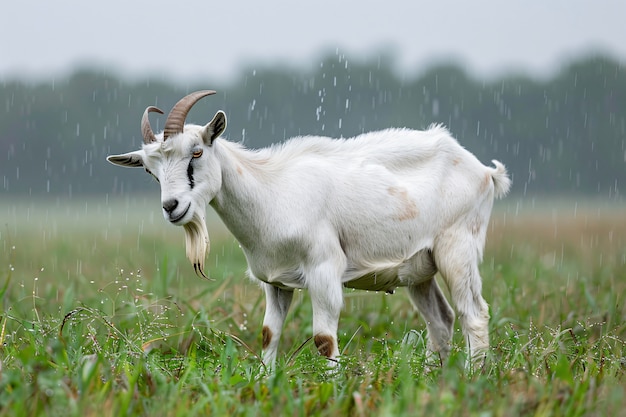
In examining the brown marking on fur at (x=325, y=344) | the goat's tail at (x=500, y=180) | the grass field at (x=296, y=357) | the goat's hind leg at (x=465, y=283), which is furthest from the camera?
the goat's tail at (x=500, y=180)

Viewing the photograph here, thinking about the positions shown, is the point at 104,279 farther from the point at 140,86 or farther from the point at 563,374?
the point at 140,86

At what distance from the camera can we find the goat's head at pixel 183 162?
4.68 m

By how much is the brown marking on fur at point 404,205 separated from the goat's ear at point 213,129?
4.14ft

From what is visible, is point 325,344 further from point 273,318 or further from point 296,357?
point 273,318

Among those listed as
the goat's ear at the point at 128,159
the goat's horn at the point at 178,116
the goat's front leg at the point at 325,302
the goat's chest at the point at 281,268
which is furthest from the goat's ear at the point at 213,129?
the goat's front leg at the point at 325,302

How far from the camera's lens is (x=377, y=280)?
543 cm

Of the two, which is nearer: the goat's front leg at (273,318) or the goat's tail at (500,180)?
the goat's front leg at (273,318)

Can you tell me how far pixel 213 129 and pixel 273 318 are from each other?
4.29 feet

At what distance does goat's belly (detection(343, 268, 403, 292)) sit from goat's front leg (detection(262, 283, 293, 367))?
42 centimetres

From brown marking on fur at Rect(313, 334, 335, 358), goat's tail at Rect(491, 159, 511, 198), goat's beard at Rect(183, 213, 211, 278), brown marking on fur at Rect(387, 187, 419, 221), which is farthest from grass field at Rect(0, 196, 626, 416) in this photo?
goat's tail at Rect(491, 159, 511, 198)

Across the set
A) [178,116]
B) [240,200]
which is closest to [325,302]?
[240,200]

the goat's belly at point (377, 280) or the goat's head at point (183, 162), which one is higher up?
the goat's head at point (183, 162)

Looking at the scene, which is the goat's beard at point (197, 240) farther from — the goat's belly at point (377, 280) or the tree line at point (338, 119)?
the tree line at point (338, 119)

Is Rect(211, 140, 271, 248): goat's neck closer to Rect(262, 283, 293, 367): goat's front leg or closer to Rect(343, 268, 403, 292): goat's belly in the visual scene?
Rect(262, 283, 293, 367): goat's front leg
